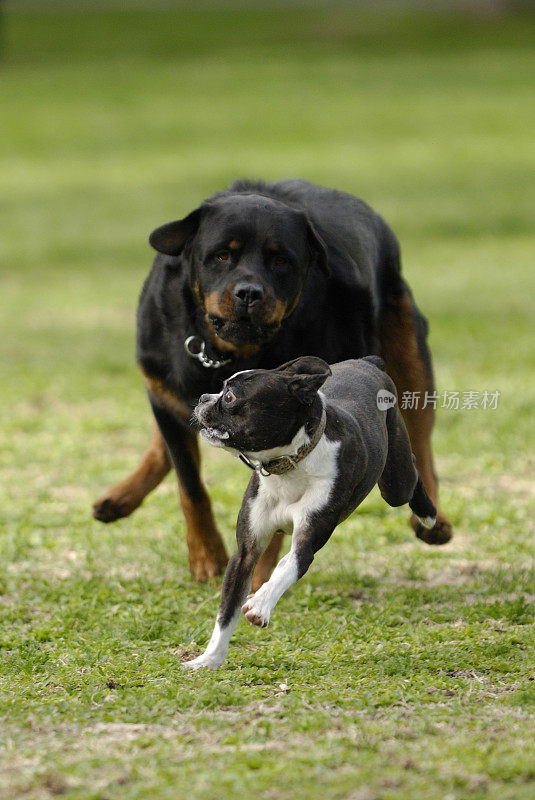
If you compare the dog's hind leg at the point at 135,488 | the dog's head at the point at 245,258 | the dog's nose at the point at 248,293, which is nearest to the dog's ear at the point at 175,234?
the dog's head at the point at 245,258

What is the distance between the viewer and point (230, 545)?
6.62 m

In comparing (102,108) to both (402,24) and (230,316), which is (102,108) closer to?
(402,24)

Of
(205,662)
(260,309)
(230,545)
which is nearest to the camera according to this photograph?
(205,662)

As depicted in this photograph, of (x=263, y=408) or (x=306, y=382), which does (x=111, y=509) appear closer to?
(x=263, y=408)

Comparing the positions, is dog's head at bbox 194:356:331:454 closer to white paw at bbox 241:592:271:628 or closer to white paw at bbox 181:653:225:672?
white paw at bbox 241:592:271:628

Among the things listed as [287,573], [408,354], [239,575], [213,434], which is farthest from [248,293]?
[408,354]

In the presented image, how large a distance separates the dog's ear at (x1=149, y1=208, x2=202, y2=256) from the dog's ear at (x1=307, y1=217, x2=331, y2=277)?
47 centimetres

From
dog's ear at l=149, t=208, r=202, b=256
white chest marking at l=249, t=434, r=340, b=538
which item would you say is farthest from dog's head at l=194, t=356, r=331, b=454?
dog's ear at l=149, t=208, r=202, b=256

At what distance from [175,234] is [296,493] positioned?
1.52m

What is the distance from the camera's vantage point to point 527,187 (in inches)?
861

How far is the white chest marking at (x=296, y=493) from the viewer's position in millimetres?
4059

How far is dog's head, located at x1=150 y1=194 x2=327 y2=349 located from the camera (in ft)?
15.8

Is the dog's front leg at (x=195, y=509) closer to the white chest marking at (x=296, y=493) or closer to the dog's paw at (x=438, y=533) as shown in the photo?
the dog's paw at (x=438, y=533)

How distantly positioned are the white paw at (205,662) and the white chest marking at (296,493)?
19.4 inches
